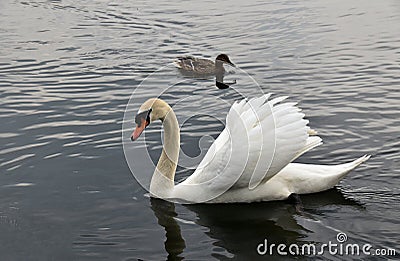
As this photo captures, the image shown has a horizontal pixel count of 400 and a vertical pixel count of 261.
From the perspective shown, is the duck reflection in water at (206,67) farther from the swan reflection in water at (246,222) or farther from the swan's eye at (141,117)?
the swan reflection in water at (246,222)

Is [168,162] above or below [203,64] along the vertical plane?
below

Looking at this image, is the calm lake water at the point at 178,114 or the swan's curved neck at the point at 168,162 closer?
the calm lake water at the point at 178,114

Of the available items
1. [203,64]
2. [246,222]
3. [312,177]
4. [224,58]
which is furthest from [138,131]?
[224,58]

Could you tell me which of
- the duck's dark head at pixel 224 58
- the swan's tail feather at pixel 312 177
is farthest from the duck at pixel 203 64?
the swan's tail feather at pixel 312 177

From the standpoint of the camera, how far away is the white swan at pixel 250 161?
7.49m

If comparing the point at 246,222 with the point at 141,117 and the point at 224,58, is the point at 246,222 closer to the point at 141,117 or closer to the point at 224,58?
the point at 141,117

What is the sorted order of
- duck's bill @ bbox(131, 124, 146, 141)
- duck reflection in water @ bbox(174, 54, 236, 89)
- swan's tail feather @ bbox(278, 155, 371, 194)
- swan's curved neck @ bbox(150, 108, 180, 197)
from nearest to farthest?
duck's bill @ bbox(131, 124, 146, 141)
swan's tail feather @ bbox(278, 155, 371, 194)
swan's curved neck @ bbox(150, 108, 180, 197)
duck reflection in water @ bbox(174, 54, 236, 89)

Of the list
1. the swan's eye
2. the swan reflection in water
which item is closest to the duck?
the swan's eye

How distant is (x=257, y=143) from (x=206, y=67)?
687 cm

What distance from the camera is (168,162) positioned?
325 inches

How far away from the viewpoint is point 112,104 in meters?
11.6

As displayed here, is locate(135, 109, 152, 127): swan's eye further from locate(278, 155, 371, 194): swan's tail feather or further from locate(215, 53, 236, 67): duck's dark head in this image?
locate(215, 53, 236, 67): duck's dark head

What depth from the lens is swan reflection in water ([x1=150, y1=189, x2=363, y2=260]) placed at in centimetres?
711

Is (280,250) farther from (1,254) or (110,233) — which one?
(1,254)
